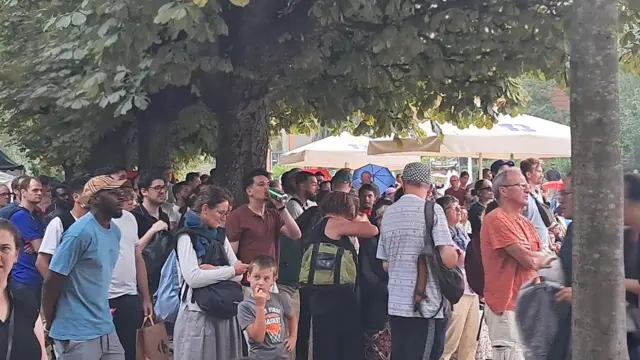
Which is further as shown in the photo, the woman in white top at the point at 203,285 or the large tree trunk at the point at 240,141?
the large tree trunk at the point at 240,141

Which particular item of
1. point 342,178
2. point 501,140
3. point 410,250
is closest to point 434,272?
point 410,250

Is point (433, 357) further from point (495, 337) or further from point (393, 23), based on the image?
point (393, 23)

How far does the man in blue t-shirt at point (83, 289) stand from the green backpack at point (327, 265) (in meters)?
1.94

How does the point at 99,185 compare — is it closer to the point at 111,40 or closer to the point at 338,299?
the point at 111,40

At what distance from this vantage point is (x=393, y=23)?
28.3 ft

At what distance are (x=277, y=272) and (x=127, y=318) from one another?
1214mm

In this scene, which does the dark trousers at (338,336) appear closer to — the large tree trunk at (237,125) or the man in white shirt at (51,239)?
the man in white shirt at (51,239)

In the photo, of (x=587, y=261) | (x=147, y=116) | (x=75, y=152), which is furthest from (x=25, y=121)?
(x=587, y=261)

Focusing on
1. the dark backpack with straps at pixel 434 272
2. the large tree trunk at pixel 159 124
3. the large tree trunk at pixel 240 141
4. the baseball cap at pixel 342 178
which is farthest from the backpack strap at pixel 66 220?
the large tree trunk at pixel 159 124

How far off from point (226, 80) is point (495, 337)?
4738 millimetres

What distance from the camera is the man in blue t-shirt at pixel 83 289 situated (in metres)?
5.76

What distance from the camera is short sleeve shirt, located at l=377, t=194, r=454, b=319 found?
6789mm

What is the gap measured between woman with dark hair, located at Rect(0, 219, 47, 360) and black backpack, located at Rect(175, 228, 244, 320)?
1298mm

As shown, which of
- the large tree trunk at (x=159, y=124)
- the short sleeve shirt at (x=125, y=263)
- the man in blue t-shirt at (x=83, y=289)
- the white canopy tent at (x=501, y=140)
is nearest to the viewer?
the man in blue t-shirt at (x=83, y=289)
